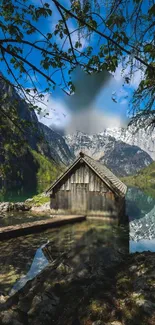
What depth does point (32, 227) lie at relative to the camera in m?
17.8

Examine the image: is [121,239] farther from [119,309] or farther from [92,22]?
[92,22]

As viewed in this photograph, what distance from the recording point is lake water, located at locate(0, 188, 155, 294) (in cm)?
1102

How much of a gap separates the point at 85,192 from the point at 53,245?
7065 mm

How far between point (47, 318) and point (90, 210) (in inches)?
611

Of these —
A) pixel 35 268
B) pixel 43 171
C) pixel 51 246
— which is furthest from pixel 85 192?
pixel 43 171

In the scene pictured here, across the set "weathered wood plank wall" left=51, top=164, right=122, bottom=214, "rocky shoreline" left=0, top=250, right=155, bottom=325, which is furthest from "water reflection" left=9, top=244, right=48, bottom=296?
"weathered wood plank wall" left=51, top=164, right=122, bottom=214

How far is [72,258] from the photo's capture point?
12180mm

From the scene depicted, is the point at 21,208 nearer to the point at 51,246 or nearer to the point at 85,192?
the point at 85,192

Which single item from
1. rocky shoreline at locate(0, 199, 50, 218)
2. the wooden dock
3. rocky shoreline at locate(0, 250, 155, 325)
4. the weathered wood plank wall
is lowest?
rocky shoreline at locate(0, 250, 155, 325)

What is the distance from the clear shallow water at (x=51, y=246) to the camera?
35.8 ft

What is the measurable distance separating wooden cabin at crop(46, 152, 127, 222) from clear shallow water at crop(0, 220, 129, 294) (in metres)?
1.39

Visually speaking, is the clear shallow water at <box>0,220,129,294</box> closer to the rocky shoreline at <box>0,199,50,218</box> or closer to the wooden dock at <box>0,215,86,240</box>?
the wooden dock at <box>0,215,86,240</box>

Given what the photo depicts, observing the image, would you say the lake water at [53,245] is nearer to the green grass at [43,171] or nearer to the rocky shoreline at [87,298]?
the rocky shoreline at [87,298]

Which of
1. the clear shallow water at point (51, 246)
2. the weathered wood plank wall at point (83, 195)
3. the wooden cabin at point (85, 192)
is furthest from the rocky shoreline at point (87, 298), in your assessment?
the weathered wood plank wall at point (83, 195)
